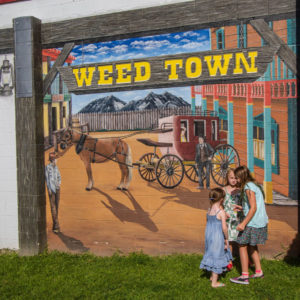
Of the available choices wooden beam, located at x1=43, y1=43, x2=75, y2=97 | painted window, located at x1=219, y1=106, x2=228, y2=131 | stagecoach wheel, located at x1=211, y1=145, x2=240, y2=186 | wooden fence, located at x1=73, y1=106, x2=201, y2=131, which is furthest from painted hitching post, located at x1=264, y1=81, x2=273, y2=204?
wooden beam, located at x1=43, y1=43, x2=75, y2=97

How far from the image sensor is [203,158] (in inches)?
221

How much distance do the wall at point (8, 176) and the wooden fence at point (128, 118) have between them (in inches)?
52.2

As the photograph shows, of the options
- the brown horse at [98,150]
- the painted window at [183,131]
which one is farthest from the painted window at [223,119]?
the brown horse at [98,150]

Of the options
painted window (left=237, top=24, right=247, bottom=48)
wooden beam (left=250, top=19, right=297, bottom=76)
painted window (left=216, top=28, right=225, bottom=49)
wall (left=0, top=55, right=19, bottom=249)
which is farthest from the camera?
wall (left=0, top=55, right=19, bottom=249)

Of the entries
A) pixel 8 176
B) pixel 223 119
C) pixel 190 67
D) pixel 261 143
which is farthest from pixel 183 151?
pixel 8 176

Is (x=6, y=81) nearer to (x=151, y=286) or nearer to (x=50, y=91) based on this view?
(x=50, y=91)

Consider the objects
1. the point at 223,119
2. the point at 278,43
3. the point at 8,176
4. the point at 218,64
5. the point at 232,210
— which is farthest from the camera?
the point at 8,176

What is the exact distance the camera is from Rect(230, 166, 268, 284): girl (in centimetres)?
464

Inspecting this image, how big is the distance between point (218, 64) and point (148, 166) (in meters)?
1.97

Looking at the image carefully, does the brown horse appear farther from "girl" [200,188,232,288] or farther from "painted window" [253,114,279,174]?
"painted window" [253,114,279,174]

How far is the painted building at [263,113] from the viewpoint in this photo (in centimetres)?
522

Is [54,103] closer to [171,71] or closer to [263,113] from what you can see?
[171,71]

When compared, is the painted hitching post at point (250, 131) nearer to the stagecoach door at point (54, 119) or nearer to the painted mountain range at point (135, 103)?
the painted mountain range at point (135, 103)

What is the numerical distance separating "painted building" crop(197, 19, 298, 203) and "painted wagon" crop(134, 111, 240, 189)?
156mm
